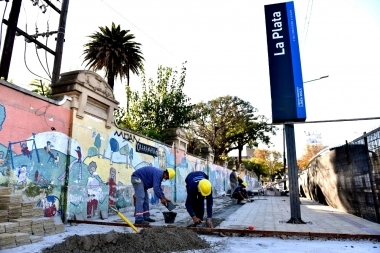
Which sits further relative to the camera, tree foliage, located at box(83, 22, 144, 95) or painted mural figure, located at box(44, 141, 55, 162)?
tree foliage, located at box(83, 22, 144, 95)

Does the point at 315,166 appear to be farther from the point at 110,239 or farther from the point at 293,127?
the point at 110,239

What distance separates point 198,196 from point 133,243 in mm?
2704

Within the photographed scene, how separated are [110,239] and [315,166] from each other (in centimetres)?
1257

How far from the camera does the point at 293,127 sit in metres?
7.29

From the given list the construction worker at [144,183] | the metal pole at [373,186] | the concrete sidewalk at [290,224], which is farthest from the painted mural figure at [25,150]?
the metal pole at [373,186]

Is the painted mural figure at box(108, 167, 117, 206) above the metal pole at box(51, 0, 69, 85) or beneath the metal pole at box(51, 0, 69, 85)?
beneath

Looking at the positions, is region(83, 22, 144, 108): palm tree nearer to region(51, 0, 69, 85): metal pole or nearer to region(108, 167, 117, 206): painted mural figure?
region(51, 0, 69, 85): metal pole

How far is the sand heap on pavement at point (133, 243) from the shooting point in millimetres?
3777

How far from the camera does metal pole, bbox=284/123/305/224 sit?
682 centimetres

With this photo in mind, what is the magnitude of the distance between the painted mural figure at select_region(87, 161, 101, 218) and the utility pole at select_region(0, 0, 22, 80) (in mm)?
6468

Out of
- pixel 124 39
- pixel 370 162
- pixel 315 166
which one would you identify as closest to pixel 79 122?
pixel 370 162

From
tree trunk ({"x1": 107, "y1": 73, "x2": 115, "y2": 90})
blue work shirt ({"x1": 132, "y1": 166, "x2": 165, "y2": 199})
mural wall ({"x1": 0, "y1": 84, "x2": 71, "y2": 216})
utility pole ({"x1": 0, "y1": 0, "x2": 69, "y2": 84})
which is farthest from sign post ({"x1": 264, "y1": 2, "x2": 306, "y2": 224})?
tree trunk ({"x1": 107, "y1": 73, "x2": 115, "y2": 90})

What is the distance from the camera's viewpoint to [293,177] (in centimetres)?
707

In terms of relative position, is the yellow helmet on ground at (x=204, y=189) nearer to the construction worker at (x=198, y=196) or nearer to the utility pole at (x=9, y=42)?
the construction worker at (x=198, y=196)
